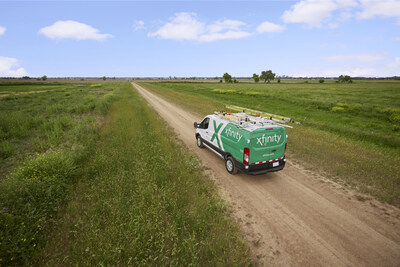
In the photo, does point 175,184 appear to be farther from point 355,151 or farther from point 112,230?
point 355,151

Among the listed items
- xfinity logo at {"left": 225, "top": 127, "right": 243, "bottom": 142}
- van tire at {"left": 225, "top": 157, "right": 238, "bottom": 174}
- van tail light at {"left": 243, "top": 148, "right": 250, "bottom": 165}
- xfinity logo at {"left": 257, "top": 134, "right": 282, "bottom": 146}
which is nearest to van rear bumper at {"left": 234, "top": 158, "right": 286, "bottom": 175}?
van tail light at {"left": 243, "top": 148, "right": 250, "bottom": 165}

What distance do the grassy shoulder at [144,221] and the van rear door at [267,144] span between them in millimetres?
2155

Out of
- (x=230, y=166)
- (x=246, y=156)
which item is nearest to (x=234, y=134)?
(x=246, y=156)

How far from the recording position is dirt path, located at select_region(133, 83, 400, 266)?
417 cm

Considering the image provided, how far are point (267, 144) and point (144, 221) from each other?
4.97 meters

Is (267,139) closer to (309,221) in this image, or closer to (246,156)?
(246,156)

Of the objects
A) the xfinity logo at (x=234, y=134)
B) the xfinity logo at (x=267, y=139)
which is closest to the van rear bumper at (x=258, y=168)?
the xfinity logo at (x=267, y=139)

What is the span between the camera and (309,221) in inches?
203

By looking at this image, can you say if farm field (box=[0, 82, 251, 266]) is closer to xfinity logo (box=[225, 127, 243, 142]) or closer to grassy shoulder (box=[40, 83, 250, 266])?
grassy shoulder (box=[40, 83, 250, 266])

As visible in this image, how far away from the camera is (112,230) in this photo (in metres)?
4.46

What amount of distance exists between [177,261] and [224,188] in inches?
132

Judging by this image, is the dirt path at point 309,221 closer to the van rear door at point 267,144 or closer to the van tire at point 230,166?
the van tire at point 230,166

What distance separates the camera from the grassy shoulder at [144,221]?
4.00 m

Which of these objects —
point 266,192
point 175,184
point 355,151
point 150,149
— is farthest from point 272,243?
point 355,151
